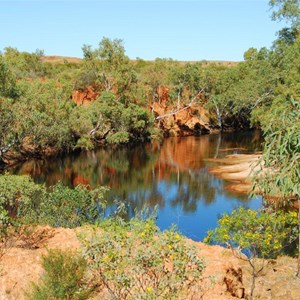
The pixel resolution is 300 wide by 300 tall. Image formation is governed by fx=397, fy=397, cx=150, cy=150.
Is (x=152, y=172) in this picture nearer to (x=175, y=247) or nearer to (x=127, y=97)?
(x=127, y=97)

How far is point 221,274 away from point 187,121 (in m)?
52.2

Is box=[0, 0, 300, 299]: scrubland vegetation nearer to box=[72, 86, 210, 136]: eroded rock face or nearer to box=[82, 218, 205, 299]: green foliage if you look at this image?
box=[82, 218, 205, 299]: green foliage

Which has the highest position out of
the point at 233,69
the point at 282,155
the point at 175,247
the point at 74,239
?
the point at 233,69

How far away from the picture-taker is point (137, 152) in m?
44.6

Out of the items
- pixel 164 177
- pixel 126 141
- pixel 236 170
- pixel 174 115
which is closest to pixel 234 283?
pixel 164 177

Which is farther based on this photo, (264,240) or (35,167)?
(35,167)

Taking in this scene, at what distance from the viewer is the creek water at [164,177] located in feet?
75.2

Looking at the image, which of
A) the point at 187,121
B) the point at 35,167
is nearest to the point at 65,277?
the point at 35,167

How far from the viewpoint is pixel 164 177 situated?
32.4 metres

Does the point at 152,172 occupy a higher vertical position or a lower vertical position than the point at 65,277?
lower

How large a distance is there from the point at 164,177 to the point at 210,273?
22610mm

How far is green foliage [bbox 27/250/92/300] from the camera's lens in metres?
7.93

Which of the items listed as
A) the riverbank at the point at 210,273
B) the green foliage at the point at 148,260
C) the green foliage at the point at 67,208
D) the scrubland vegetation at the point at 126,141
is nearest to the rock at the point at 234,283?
the riverbank at the point at 210,273

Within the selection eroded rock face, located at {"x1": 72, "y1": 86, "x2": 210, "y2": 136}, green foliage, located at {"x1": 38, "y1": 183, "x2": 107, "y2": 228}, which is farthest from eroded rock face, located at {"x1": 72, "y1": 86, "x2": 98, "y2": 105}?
green foliage, located at {"x1": 38, "y1": 183, "x2": 107, "y2": 228}
